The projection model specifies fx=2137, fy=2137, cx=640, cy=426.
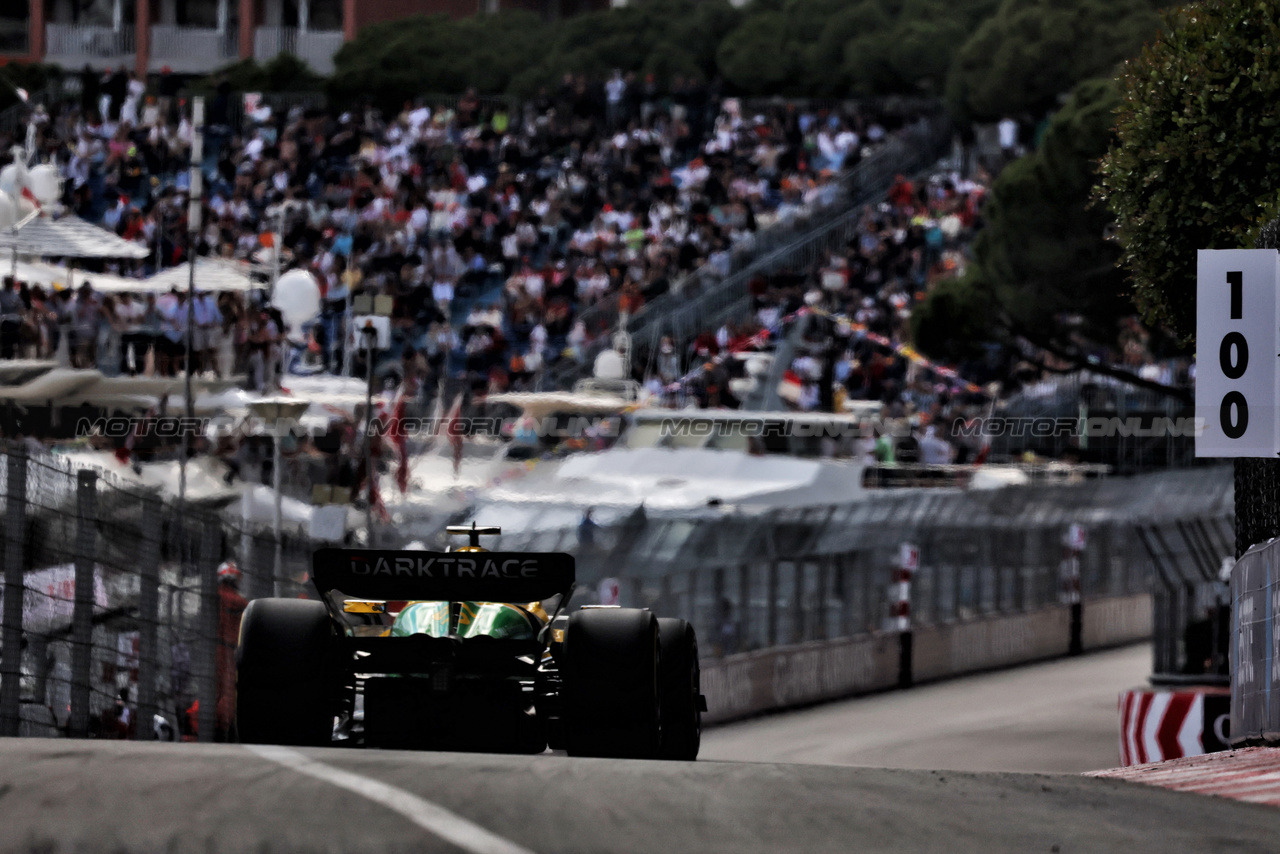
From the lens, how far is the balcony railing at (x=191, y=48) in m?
59.3

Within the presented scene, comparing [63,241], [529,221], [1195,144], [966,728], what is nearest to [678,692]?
[1195,144]

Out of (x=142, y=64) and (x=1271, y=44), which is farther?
(x=142, y=64)

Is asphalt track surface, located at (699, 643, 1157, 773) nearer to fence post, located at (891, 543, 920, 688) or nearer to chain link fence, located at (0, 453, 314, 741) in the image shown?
fence post, located at (891, 543, 920, 688)

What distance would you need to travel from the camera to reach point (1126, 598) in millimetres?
25000

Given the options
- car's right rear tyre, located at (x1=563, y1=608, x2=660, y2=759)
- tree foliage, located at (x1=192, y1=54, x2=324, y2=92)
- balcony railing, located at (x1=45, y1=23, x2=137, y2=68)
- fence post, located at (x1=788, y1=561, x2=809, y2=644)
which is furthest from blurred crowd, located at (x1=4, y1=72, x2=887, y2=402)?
car's right rear tyre, located at (x1=563, y1=608, x2=660, y2=759)

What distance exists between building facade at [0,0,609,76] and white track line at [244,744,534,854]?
5467 centimetres

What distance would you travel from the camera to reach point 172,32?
5962cm

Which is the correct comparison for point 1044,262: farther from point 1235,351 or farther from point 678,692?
point 678,692

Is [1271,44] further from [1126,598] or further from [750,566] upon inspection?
[1126,598]

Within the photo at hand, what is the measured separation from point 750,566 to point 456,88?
122 ft

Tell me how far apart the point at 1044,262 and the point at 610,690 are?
2178 centimetres

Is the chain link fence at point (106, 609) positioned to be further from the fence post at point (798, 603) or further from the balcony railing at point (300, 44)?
the balcony railing at point (300, 44)

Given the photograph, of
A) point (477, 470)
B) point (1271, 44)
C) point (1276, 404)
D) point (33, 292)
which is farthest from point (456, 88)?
point (1276, 404)

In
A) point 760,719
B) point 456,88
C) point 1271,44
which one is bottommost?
point 760,719
